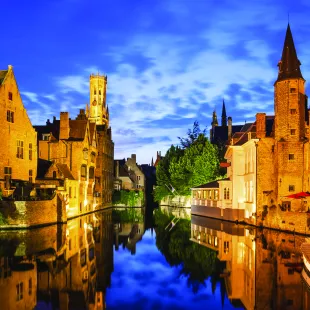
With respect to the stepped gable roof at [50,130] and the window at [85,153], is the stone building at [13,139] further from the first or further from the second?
the stepped gable roof at [50,130]

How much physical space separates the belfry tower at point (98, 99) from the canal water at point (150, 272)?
96963 millimetres

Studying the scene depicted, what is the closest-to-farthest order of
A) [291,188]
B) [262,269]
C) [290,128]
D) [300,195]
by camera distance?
[262,269], [300,195], [291,188], [290,128]

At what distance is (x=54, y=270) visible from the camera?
20.1 meters

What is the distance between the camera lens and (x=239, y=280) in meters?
19.6

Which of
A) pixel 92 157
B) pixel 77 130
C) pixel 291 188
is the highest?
pixel 77 130

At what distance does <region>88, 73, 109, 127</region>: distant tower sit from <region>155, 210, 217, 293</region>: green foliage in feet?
308

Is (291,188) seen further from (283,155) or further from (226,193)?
(226,193)

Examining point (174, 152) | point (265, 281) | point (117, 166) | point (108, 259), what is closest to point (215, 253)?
point (108, 259)

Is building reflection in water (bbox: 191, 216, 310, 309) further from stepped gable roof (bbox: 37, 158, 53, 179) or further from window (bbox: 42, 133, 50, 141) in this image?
window (bbox: 42, 133, 50, 141)

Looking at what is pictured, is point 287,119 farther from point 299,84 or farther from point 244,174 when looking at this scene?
point 244,174

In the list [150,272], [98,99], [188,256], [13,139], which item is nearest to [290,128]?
[188,256]

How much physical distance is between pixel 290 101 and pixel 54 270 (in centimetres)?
2920

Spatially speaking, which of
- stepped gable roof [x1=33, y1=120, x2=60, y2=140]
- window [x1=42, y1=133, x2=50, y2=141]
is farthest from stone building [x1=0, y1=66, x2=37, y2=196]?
stepped gable roof [x1=33, y1=120, x2=60, y2=140]

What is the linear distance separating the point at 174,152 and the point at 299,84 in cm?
4820
